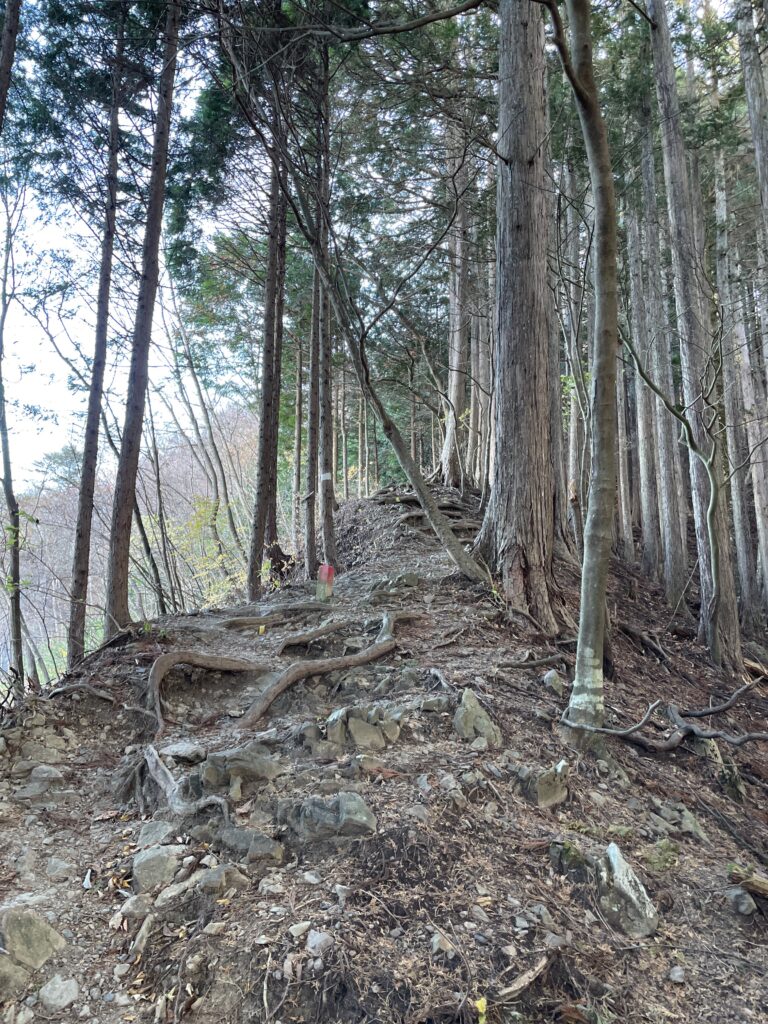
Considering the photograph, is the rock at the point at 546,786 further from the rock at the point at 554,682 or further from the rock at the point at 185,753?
the rock at the point at 185,753

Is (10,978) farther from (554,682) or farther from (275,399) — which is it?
(275,399)

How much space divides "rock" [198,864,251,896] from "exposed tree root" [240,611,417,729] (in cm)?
128

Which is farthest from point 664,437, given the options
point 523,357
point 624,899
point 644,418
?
point 624,899

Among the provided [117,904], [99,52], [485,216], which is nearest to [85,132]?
[99,52]

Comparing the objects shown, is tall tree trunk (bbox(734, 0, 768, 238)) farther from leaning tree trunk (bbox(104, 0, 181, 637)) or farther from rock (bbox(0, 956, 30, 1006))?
rock (bbox(0, 956, 30, 1006))

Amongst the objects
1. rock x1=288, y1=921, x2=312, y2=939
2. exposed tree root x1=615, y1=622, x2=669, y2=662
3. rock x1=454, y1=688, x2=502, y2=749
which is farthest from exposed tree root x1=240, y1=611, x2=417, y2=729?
exposed tree root x1=615, y1=622, x2=669, y2=662

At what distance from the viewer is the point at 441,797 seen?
2.81m

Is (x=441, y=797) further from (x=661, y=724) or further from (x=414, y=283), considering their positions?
(x=414, y=283)

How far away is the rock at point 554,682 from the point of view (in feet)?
13.4

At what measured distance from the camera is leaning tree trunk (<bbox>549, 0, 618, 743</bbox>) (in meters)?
3.19

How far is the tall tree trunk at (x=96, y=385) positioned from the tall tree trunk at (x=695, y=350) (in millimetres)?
7014

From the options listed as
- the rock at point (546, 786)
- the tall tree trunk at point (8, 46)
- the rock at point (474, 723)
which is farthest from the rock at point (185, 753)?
the tall tree trunk at point (8, 46)

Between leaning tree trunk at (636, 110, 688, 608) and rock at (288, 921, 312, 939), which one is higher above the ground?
leaning tree trunk at (636, 110, 688, 608)

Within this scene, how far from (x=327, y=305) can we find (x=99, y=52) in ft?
13.6
